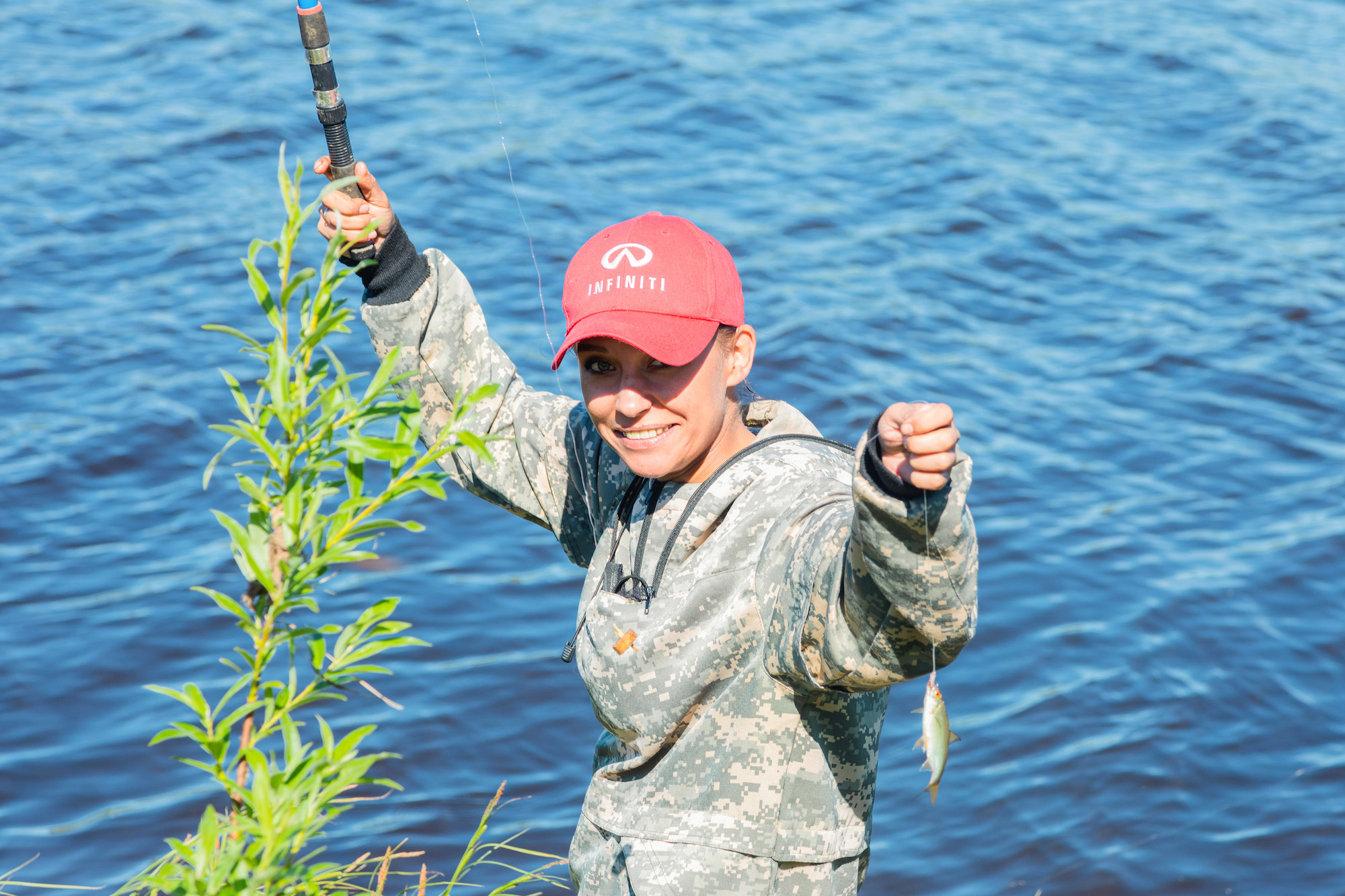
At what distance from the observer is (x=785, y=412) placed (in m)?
3.00

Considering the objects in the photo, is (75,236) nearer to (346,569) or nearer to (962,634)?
(346,569)

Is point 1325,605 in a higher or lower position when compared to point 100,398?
lower

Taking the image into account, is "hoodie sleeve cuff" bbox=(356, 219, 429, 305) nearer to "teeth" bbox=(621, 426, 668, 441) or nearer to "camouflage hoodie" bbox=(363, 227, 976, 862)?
"camouflage hoodie" bbox=(363, 227, 976, 862)

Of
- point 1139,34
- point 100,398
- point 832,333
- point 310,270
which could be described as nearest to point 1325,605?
point 832,333

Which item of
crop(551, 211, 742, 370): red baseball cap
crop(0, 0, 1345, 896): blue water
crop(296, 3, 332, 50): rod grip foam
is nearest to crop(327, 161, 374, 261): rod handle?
crop(296, 3, 332, 50): rod grip foam

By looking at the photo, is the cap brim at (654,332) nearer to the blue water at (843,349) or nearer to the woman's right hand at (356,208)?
the woman's right hand at (356,208)

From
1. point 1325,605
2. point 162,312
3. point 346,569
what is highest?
point 162,312

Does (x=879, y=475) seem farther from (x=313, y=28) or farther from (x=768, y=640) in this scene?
(x=313, y=28)

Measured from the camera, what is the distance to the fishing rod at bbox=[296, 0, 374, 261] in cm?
308

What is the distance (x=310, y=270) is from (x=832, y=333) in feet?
25.6

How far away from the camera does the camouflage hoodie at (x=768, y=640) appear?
2100mm

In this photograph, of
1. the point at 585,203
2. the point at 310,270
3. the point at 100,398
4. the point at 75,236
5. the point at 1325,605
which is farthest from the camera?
the point at 585,203

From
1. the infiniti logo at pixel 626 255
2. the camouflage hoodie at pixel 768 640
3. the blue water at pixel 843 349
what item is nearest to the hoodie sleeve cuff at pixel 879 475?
the camouflage hoodie at pixel 768 640

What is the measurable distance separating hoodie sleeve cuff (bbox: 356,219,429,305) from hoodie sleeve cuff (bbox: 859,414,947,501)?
1718 mm
